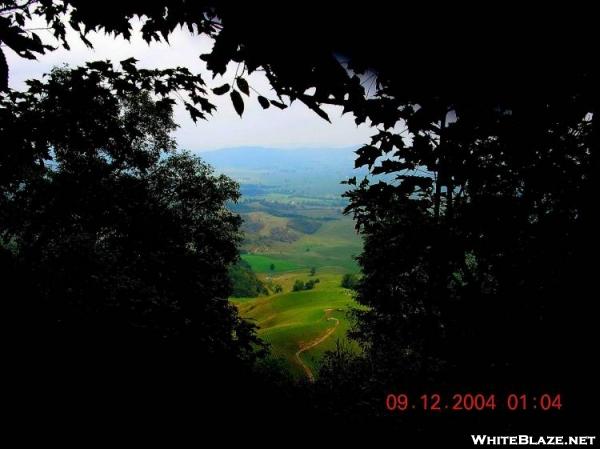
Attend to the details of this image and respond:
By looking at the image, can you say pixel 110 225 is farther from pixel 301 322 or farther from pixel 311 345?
pixel 301 322

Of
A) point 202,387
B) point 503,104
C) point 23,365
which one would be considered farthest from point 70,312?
point 503,104

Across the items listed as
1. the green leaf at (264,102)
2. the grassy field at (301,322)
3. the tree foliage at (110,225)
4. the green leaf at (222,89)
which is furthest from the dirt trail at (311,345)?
the green leaf at (222,89)

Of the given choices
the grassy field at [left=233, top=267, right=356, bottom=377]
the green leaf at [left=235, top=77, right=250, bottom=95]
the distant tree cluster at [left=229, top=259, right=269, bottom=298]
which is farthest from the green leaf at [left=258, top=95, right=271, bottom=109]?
the distant tree cluster at [left=229, top=259, right=269, bottom=298]

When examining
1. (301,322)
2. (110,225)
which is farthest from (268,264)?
(110,225)

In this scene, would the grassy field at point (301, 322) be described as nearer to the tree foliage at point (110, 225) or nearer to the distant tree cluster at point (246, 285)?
the tree foliage at point (110, 225)

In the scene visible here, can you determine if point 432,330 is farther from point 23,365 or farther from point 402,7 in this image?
point 23,365

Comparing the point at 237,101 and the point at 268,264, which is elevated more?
the point at 237,101
